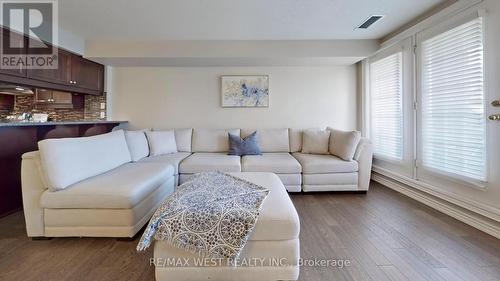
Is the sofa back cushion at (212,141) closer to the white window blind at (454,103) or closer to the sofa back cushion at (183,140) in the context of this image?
the sofa back cushion at (183,140)

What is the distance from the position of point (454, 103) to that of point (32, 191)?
4.15 meters

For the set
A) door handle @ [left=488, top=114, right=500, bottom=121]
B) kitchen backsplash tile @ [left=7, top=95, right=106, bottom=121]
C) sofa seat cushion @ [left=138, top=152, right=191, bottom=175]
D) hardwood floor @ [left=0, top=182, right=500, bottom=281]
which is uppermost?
kitchen backsplash tile @ [left=7, top=95, right=106, bottom=121]

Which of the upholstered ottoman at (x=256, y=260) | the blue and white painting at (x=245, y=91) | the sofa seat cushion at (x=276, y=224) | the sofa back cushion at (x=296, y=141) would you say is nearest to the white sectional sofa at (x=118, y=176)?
the sofa back cushion at (x=296, y=141)

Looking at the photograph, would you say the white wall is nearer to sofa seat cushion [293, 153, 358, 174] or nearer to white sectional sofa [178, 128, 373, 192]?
white sectional sofa [178, 128, 373, 192]

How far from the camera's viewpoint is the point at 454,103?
2.53 metres

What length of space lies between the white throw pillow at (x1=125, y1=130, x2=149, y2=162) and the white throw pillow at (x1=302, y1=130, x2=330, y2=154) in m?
2.53

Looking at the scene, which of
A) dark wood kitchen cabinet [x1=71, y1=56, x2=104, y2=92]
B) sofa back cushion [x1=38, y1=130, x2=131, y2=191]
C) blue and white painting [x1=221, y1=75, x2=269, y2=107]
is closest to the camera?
sofa back cushion [x1=38, y1=130, x2=131, y2=191]

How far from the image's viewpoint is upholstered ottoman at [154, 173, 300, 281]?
4.76ft

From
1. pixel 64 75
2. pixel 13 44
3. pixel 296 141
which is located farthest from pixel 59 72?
pixel 296 141

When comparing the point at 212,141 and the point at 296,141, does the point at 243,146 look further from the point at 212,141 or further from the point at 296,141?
the point at 296,141

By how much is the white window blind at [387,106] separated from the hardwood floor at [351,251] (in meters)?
1.25

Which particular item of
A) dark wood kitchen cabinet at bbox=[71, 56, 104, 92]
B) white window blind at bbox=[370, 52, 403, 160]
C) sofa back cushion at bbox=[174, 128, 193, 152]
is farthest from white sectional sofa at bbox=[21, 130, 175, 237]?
white window blind at bbox=[370, 52, 403, 160]

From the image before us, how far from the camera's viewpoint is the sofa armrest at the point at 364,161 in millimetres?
3332

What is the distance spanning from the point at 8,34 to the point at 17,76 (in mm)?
476
